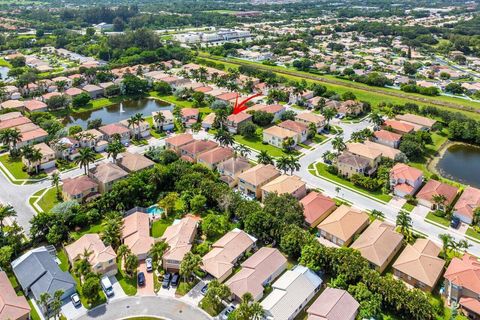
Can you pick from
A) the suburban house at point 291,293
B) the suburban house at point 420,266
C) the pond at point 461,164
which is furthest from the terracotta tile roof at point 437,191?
the suburban house at point 291,293

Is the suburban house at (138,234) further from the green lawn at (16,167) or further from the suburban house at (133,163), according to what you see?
the green lawn at (16,167)

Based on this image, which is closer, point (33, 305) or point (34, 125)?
point (33, 305)

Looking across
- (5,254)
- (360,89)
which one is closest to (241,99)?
(360,89)

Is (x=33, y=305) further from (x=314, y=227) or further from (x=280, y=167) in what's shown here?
(x=280, y=167)

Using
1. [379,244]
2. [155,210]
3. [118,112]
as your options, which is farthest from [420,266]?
[118,112]

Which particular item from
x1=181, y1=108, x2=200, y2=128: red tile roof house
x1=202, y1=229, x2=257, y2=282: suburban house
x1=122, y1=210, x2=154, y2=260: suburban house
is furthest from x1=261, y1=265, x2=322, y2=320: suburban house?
x1=181, y1=108, x2=200, y2=128: red tile roof house

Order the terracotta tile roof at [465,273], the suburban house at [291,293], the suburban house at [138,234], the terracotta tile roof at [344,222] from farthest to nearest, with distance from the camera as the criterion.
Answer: the terracotta tile roof at [344,222]
the suburban house at [138,234]
the terracotta tile roof at [465,273]
the suburban house at [291,293]

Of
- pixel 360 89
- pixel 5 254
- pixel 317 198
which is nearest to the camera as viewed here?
pixel 5 254
